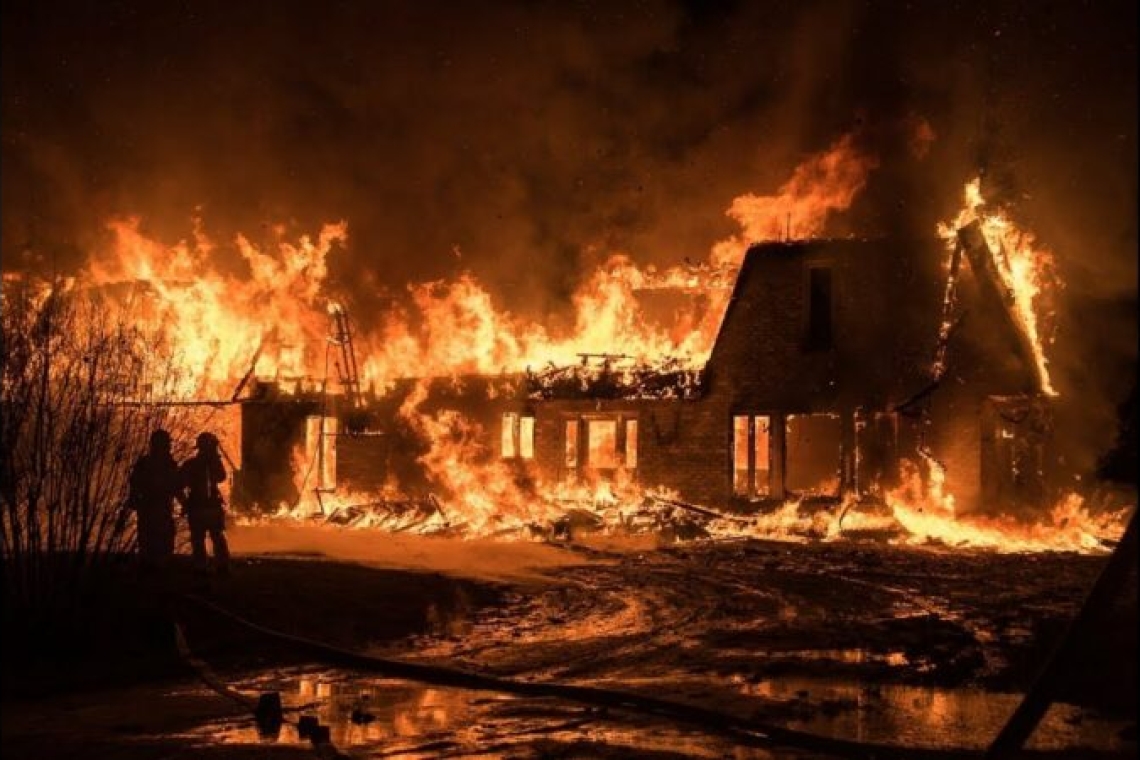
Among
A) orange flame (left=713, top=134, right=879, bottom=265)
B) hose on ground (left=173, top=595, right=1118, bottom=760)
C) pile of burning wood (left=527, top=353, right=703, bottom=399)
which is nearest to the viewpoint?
hose on ground (left=173, top=595, right=1118, bottom=760)

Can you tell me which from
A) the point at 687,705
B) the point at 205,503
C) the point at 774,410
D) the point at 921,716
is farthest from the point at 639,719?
the point at 774,410

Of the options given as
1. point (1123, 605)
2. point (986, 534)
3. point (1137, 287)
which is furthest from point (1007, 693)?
point (986, 534)

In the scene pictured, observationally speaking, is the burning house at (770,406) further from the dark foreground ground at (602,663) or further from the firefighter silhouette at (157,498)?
the firefighter silhouette at (157,498)

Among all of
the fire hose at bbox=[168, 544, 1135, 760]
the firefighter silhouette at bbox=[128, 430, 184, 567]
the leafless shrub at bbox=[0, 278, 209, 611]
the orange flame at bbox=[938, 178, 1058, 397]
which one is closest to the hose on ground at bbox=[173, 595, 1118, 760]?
the fire hose at bbox=[168, 544, 1135, 760]

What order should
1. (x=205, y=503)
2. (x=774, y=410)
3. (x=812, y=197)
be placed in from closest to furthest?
(x=205, y=503)
(x=774, y=410)
(x=812, y=197)

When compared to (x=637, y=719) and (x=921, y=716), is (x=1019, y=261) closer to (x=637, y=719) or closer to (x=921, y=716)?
(x=921, y=716)

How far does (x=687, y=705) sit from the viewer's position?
8.48 metres

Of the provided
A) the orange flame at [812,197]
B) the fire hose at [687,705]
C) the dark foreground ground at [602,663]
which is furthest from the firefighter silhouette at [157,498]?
the orange flame at [812,197]

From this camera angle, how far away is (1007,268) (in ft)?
85.4

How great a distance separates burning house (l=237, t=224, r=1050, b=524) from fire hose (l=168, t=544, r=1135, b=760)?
17404 mm

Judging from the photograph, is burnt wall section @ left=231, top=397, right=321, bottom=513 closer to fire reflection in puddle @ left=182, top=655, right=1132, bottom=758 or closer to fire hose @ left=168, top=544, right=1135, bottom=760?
fire hose @ left=168, top=544, right=1135, bottom=760

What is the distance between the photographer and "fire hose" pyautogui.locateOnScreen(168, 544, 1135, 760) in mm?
5613

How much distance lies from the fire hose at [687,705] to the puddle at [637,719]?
110mm

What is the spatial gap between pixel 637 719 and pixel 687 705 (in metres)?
0.43
